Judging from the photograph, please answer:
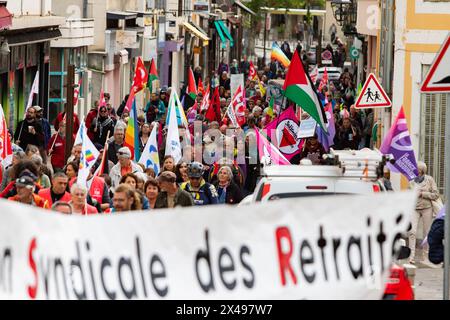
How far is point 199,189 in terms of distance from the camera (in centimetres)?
1748

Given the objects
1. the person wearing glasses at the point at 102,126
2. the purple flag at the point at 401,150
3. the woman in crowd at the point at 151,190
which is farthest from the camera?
the person wearing glasses at the point at 102,126

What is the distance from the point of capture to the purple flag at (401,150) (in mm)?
18344

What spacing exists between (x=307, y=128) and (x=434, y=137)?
195 centimetres

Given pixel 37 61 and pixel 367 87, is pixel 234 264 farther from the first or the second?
pixel 37 61

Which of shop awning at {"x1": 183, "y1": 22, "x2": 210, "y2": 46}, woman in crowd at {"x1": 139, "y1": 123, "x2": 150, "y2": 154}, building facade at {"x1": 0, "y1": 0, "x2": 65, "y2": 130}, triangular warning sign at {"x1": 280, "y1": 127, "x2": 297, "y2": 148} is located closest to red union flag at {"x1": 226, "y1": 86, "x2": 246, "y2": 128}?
building facade at {"x1": 0, "y1": 0, "x2": 65, "y2": 130}

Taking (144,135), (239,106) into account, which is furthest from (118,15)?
(144,135)

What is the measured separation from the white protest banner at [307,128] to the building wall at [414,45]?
4.87 ft

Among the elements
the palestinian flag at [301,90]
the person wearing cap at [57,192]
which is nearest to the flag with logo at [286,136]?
the palestinian flag at [301,90]

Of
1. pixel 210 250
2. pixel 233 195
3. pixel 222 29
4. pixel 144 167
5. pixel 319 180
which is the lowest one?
pixel 233 195

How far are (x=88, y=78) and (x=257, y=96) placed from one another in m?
5.77

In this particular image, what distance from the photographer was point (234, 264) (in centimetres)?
855

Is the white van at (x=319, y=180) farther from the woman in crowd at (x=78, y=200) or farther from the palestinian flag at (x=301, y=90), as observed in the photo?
the palestinian flag at (x=301, y=90)

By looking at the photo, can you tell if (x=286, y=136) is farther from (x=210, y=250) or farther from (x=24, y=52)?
(x=210, y=250)
